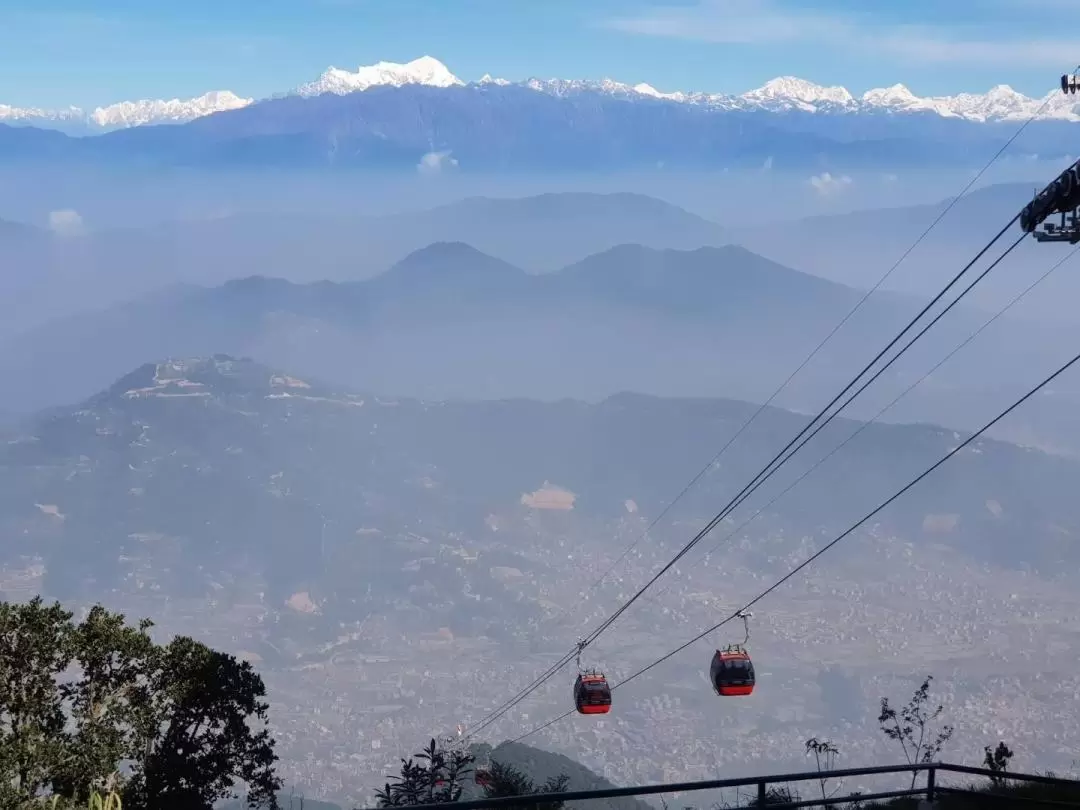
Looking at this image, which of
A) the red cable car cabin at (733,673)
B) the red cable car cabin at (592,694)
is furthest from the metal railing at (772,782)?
the red cable car cabin at (592,694)

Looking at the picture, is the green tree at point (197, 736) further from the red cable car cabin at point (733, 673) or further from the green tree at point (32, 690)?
the red cable car cabin at point (733, 673)

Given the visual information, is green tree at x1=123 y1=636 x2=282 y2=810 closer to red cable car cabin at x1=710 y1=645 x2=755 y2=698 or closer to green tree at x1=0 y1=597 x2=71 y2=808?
green tree at x1=0 y1=597 x2=71 y2=808

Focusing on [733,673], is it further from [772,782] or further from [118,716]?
[772,782]

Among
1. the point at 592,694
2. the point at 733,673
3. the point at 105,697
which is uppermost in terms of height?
the point at 733,673

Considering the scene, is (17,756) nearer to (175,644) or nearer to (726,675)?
(175,644)

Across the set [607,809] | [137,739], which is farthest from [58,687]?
[607,809]

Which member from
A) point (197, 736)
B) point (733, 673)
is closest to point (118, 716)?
point (197, 736)
